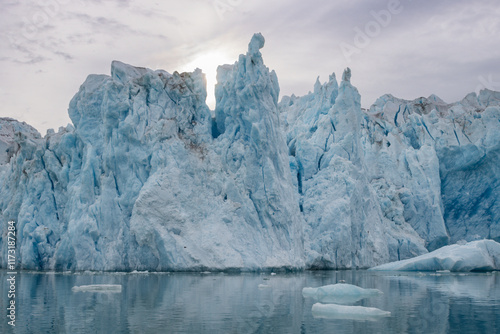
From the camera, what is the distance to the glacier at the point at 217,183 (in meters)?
22.8

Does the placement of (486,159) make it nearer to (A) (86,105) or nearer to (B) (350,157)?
(B) (350,157)

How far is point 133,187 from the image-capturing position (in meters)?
23.6

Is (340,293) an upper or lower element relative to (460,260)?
lower

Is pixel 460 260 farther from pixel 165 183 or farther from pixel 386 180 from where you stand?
pixel 165 183

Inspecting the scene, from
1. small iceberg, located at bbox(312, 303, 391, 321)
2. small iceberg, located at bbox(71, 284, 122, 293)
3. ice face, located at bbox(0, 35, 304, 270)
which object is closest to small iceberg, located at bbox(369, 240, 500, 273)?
ice face, located at bbox(0, 35, 304, 270)

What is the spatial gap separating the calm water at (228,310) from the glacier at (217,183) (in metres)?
7.21

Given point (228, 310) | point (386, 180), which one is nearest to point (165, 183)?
point (228, 310)

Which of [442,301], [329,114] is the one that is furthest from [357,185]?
[442,301]

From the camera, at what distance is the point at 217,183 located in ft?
78.1

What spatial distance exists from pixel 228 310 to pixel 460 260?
53.6ft

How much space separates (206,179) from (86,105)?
7.19 meters

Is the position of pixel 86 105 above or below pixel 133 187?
above

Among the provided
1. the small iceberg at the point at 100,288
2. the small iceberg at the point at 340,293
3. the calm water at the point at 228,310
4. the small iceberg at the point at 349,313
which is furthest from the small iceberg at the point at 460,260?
the small iceberg at the point at 349,313

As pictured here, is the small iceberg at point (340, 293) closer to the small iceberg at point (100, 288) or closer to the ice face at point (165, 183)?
the small iceberg at point (100, 288)
